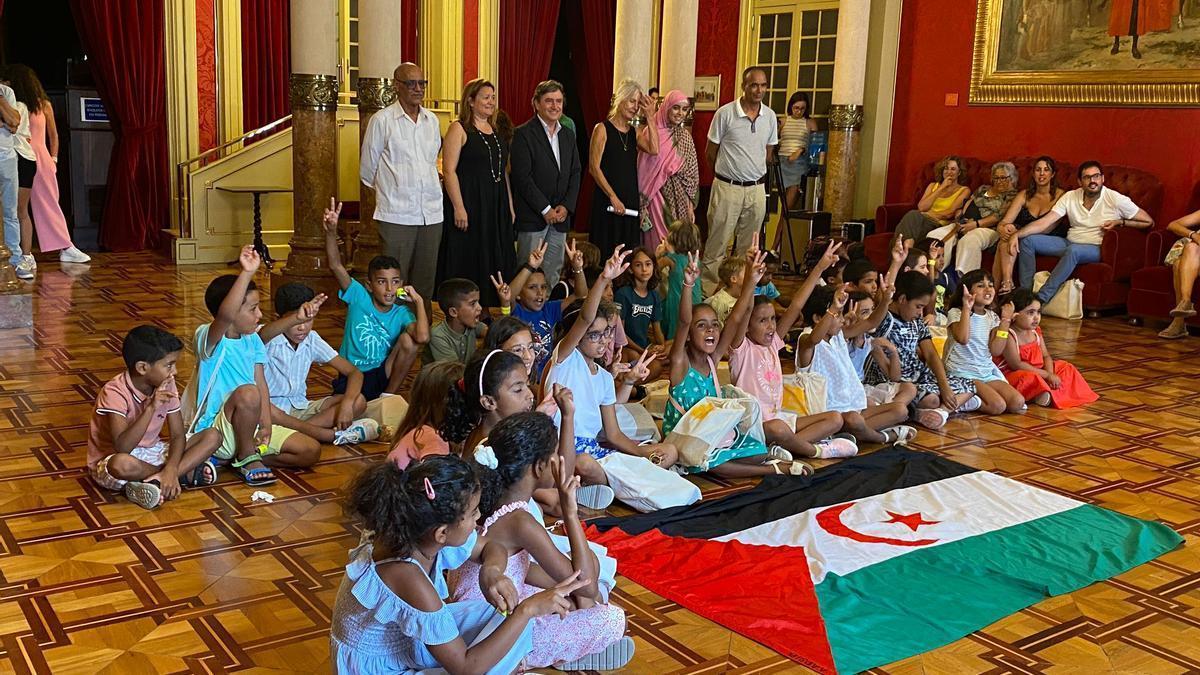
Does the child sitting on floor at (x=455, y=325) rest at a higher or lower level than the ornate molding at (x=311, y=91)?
A: lower

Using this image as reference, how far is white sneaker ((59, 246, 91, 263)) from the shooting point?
31.2ft

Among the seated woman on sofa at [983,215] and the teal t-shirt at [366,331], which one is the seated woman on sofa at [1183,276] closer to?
the seated woman on sofa at [983,215]

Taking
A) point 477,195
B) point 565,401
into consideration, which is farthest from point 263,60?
point 565,401

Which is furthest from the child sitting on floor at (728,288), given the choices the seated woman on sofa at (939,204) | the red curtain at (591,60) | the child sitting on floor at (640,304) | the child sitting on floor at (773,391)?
the red curtain at (591,60)

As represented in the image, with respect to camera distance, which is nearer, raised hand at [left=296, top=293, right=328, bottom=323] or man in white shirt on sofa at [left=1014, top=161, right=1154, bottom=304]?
raised hand at [left=296, top=293, right=328, bottom=323]

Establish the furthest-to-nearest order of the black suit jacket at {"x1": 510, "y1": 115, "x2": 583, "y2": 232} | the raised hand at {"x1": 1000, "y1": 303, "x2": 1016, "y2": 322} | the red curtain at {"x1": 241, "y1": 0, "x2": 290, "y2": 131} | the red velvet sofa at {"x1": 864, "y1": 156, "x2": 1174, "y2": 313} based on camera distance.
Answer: the red curtain at {"x1": 241, "y1": 0, "x2": 290, "y2": 131} < the red velvet sofa at {"x1": 864, "y1": 156, "x2": 1174, "y2": 313} < the black suit jacket at {"x1": 510, "y1": 115, "x2": 583, "y2": 232} < the raised hand at {"x1": 1000, "y1": 303, "x2": 1016, "y2": 322}

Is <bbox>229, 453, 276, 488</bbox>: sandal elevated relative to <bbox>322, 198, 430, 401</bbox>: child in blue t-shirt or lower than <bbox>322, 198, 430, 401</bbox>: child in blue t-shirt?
lower

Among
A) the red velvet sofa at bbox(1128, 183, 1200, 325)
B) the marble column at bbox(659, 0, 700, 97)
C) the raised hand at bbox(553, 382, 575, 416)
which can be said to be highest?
the marble column at bbox(659, 0, 700, 97)

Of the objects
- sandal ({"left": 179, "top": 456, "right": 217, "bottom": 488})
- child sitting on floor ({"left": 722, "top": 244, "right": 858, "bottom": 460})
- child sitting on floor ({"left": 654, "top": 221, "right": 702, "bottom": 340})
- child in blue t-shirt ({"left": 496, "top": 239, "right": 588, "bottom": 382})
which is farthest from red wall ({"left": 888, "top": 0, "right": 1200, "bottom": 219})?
sandal ({"left": 179, "top": 456, "right": 217, "bottom": 488})

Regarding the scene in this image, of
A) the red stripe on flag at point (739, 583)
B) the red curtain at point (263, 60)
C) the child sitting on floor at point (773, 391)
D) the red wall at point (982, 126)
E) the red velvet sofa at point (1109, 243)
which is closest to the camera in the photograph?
the red stripe on flag at point (739, 583)

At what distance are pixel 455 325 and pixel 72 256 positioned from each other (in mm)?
5520

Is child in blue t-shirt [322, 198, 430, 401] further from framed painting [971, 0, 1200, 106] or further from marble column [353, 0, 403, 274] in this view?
framed painting [971, 0, 1200, 106]

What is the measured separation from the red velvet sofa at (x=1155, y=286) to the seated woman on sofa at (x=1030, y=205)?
32.4 inches

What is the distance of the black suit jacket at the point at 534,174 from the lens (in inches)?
270
